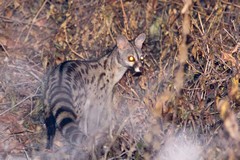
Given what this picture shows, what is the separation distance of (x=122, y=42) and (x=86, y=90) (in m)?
0.72

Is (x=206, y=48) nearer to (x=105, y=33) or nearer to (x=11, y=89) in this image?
(x=105, y=33)

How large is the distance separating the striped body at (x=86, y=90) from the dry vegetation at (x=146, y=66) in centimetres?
21

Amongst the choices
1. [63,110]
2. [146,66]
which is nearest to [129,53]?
[146,66]

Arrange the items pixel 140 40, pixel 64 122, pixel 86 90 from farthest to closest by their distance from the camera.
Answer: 1. pixel 140 40
2. pixel 86 90
3. pixel 64 122

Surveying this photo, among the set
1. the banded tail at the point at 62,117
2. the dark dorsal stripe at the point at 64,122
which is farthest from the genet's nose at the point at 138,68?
the dark dorsal stripe at the point at 64,122

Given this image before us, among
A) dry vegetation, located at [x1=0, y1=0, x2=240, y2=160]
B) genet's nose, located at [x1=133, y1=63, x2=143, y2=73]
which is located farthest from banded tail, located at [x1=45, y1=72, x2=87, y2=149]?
genet's nose, located at [x1=133, y1=63, x2=143, y2=73]

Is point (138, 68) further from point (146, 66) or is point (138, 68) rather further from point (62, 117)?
point (62, 117)

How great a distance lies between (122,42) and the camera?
725cm

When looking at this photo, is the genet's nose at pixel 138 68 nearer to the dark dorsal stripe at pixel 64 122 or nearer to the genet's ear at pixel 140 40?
the genet's ear at pixel 140 40

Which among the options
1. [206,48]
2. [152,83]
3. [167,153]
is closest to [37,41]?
[152,83]

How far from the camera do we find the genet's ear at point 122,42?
23.7 ft

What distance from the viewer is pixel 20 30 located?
849 centimetres

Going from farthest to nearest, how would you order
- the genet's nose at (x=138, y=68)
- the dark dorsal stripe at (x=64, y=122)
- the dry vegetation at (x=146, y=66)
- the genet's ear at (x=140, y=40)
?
the genet's ear at (x=140, y=40), the genet's nose at (x=138, y=68), the dry vegetation at (x=146, y=66), the dark dorsal stripe at (x=64, y=122)

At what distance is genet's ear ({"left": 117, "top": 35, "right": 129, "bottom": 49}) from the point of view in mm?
7227
